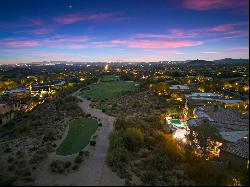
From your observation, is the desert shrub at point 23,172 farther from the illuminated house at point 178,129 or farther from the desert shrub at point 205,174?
the illuminated house at point 178,129

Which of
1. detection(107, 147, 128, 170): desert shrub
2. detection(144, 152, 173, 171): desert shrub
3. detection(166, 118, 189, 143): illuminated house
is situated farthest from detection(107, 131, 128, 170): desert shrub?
detection(166, 118, 189, 143): illuminated house

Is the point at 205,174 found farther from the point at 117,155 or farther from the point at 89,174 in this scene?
the point at 89,174

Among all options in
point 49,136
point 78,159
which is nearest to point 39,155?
point 78,159

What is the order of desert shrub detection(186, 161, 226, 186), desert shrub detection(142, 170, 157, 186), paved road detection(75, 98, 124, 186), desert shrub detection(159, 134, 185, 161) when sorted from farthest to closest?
desert shrub detection(159, 134, 185, 161) → desert shrub detection(142, 170, 157, 186) → paved road detection(75, 98, 124, 186) → desert shrub detection(186, 161, 226, 186)

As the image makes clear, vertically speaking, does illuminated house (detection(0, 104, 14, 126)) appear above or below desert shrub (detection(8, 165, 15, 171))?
below

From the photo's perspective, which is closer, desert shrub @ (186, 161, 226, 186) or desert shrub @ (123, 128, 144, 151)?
desert shrub @ (186, 161, 226, 186)

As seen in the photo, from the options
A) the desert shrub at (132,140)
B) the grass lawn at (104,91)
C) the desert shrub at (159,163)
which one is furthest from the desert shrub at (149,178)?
the grass lawn at (104,91)

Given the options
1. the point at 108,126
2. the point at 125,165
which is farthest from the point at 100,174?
the point at 108,126

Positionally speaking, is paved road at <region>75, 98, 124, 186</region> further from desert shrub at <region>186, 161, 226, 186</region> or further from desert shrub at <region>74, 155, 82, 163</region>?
desert shrub at <region>186, 161, 226, 186</region>
